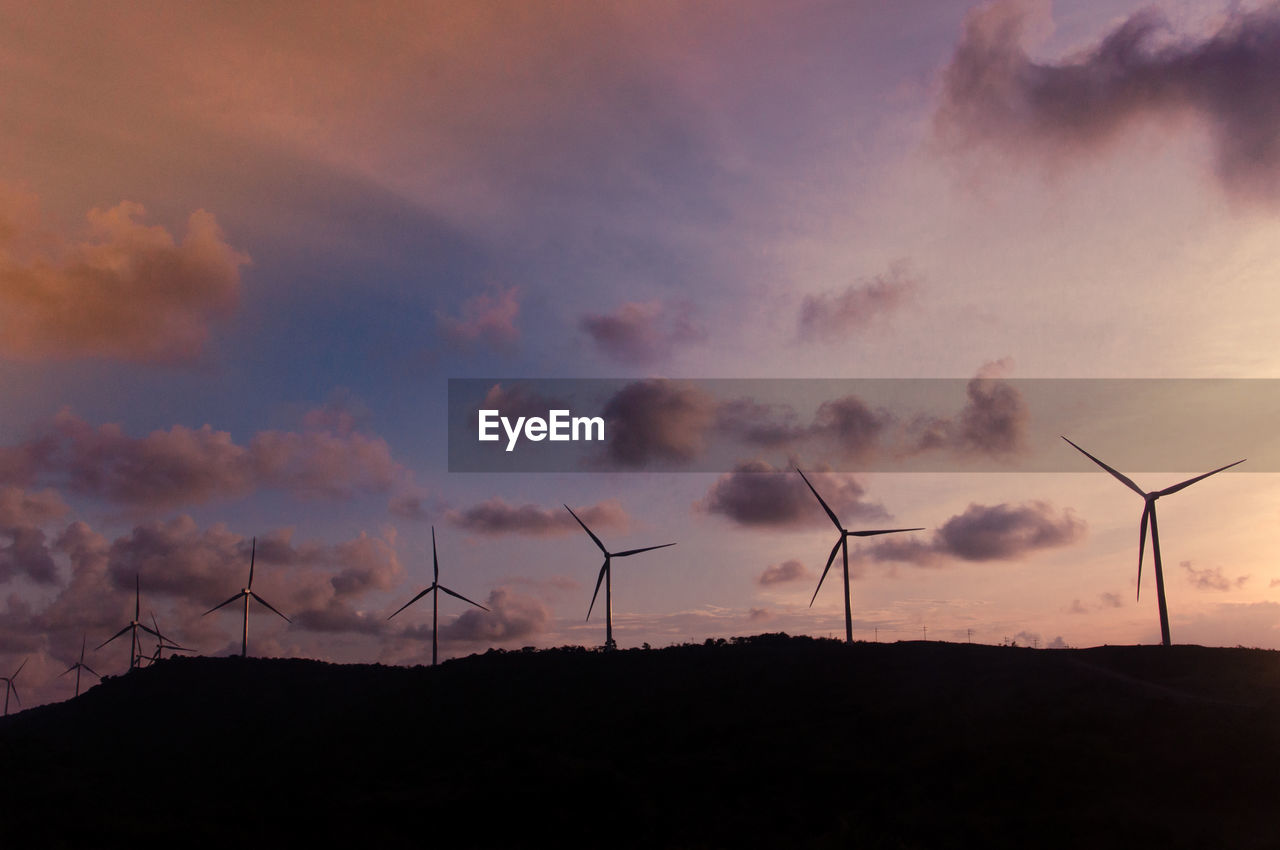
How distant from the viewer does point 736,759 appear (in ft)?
239

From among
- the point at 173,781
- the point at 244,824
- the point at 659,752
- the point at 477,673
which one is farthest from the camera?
the point at 477,673

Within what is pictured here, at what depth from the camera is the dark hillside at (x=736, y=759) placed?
54688mm

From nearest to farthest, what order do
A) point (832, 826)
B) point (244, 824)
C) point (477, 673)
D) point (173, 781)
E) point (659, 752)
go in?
point (832, 826)
point (244, 824)
point (659, 752)
point (173, 781)
point (477, 673)

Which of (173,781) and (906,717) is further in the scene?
(173,781)

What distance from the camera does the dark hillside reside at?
179 feet

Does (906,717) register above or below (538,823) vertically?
above

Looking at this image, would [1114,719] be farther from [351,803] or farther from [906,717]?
[351,803]

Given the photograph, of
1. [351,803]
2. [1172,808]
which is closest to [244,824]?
[351,803]

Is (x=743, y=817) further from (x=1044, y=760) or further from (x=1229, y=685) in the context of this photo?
(x=1229, y=685)

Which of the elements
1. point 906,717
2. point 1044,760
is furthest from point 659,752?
point 1044,760

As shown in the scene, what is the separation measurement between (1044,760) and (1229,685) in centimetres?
2421

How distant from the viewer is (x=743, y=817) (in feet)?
200

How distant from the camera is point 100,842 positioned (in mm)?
66375

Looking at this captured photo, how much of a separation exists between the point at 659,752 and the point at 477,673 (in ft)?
153
